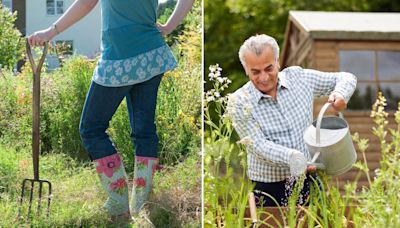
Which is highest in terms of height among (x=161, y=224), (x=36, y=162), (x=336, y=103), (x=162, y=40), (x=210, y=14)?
(x=210, y=14)

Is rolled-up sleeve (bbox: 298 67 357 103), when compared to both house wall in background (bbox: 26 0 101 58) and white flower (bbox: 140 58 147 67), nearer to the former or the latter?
white flower (bbox: 140 58 147 67)

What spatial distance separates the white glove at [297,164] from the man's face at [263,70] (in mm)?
342

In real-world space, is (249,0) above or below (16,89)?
above

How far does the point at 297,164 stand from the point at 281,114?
0.36m

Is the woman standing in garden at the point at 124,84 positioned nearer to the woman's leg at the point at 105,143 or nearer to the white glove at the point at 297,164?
the woman's leg at the point at 105,143

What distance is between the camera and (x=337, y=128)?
351 centimetres

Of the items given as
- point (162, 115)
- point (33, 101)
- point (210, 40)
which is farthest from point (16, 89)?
point (210, 40)

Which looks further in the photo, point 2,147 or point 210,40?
point 210,40

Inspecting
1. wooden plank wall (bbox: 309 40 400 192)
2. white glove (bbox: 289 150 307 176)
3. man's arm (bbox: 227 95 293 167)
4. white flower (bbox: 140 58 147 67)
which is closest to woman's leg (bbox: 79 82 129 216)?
white flower (bbox: 140 58 147 67)

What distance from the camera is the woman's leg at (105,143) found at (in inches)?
135

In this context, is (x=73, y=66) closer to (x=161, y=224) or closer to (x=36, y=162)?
(x=36, y=162)

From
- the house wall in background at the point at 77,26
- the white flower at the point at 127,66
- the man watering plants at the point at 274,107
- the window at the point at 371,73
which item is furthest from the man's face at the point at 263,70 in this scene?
the window at the point at 371,73

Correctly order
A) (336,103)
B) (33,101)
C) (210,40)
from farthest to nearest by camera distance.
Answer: (210,40) → (33,101) → (336,103)

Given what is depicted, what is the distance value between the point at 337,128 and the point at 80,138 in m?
0.95
